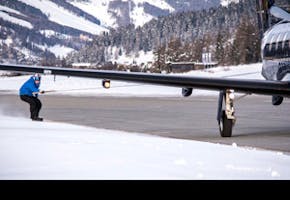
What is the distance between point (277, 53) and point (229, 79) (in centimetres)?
328

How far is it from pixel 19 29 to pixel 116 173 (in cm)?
952

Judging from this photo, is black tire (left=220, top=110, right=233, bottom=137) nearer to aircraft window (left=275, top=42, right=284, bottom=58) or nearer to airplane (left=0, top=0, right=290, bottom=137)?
airplane (left=0, top=0, right=290, bottom=137)

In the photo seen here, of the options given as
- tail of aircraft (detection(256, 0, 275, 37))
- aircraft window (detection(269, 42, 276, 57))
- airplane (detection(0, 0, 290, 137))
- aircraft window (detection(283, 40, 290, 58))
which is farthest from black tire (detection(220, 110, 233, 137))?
tail of aircraft (detection(256, 0, 275, 37))

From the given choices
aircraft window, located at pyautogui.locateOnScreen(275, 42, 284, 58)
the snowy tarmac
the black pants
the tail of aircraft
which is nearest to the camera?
the snowy tarmac

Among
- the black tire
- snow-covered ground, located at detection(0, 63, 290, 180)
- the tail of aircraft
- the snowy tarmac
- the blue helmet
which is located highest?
the tail of aircraft

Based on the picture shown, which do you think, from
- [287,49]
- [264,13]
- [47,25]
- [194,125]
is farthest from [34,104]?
[264,13]

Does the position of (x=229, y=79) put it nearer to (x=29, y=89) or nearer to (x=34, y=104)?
(x=34, y=104)

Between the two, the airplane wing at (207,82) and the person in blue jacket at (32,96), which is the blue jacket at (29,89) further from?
the airplane wing at (207,82)

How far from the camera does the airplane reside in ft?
46.7

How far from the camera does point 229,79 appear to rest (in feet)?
→ 47.2
